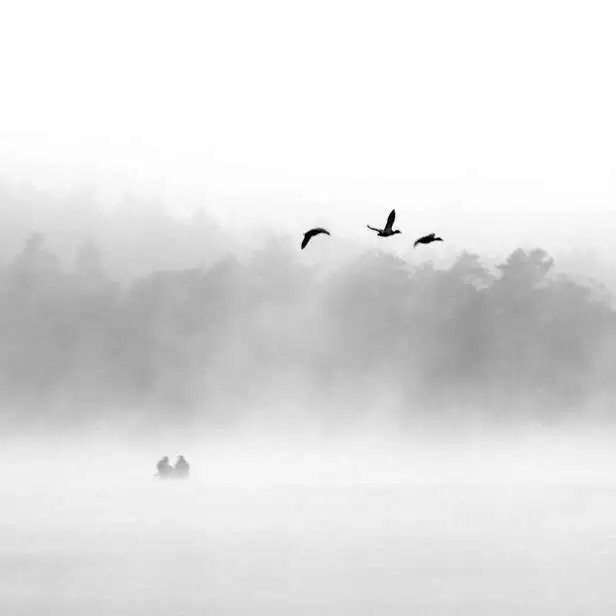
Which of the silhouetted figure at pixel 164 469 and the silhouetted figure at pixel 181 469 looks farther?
the silhouetted figure at pixel 164 469

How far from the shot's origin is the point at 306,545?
6612 centimetres

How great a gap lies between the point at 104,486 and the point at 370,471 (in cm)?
4399

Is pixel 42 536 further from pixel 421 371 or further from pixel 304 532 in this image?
pixel 421 371

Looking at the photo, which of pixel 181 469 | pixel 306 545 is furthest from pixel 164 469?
pixel 306 545

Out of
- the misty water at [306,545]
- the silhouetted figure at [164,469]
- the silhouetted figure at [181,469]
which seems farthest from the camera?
the silhouetted figure at [164,469]

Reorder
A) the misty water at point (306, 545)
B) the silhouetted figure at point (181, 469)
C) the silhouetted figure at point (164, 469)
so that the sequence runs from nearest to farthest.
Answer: the misty water at point (306, 545) < the silhouetted figure at point (181, 469) < the silhouetted figure at point (164, 469)

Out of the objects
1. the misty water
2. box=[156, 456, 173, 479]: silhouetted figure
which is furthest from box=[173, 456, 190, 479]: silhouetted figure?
the misty water

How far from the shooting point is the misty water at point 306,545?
4756cm

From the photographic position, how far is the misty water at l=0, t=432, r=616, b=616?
156 feet

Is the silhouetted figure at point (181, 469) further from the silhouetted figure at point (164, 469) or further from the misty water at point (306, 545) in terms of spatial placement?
the misty water at point (306, 545)

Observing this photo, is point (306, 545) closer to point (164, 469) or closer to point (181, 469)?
point (181, 469)

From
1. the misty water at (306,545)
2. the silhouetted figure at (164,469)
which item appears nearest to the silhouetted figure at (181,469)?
the silhouetted figure at (164,469)

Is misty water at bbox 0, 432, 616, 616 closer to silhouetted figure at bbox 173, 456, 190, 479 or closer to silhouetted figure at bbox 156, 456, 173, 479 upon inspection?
silhouetted figure at bbox 173, 456, 190, 479

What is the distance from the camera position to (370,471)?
518ft
